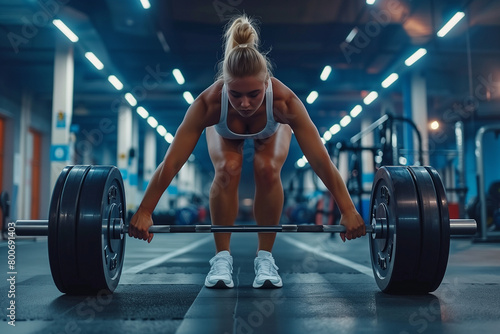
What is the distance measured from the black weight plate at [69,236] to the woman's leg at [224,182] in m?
0.51

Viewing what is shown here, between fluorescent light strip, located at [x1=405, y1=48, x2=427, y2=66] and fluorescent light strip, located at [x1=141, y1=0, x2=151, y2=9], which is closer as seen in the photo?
fluorescent light strip, located at [x1=141, y1=0, x2=151, y2=9]

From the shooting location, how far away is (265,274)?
5.93 feet

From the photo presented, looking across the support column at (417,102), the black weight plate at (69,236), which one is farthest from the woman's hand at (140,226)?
the support column at (417,102)

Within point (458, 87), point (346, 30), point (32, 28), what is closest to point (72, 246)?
point (346, 30)

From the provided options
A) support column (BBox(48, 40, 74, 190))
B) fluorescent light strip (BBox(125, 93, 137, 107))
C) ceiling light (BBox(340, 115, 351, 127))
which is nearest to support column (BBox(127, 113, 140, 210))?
fluorescent light strip (BBox(125, 93, 137, 107))

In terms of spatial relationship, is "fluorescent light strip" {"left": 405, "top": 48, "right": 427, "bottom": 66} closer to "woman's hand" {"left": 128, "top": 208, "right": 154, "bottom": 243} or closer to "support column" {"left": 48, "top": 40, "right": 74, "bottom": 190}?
"support column" {"left": 48, "top": 40, "right": 74, "bottom": 190}

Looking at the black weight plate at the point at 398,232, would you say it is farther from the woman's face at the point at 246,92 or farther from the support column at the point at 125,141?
the support column at the point at 125,141

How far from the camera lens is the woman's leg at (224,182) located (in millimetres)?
1866

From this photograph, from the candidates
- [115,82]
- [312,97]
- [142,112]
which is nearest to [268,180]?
[115,82]

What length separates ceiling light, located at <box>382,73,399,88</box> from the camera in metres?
8.68

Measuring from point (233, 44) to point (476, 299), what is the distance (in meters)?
1.16

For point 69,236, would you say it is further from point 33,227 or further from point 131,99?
point 131,99

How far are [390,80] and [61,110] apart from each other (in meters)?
5.55

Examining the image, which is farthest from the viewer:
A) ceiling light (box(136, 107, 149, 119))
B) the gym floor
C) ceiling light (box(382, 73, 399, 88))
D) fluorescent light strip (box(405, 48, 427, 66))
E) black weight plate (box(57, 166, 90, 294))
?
ceiling light (box(136, 107, 149, 119))
